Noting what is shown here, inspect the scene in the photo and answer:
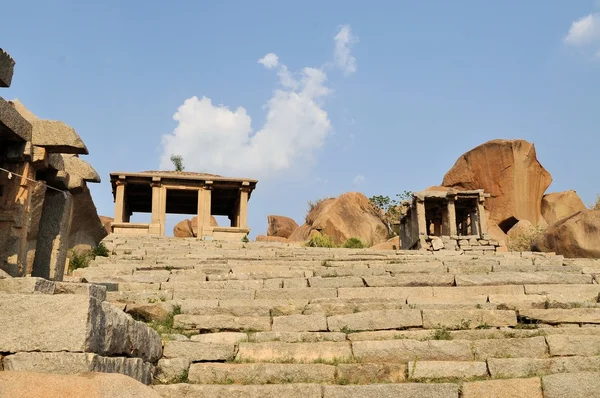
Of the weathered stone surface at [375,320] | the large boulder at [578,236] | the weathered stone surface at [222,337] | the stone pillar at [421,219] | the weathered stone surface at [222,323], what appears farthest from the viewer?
the stone pillar at [421,219]

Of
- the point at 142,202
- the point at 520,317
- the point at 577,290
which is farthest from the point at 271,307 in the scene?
the point at 142,202

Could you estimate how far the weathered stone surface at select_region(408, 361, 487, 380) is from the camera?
5719 mm

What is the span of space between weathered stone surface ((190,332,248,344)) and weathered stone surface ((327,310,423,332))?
1160 mm

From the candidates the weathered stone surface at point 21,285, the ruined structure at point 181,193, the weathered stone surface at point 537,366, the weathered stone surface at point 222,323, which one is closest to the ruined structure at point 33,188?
the weathered stone surface at point 222,323

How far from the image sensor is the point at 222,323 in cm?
695

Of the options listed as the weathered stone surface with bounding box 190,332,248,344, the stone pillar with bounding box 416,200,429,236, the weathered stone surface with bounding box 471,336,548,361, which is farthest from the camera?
the stone pillar with bounding box 416,200,429,236

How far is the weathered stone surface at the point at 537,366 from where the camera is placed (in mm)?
5738

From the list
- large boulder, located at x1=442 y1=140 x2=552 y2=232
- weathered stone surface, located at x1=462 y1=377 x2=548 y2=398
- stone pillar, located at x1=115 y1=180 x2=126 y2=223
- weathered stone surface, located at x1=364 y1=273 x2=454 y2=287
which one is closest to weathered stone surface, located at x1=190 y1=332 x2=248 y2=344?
weathered stone surface, located at x1=462 y1=377 x2=548 y2=398

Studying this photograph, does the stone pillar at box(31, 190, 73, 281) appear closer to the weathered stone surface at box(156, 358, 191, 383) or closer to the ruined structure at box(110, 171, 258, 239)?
the weathered stone surface at box(156, 358, 191, 383)

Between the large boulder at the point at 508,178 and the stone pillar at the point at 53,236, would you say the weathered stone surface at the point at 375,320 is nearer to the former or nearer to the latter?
the stone pillar at the point at 53,236

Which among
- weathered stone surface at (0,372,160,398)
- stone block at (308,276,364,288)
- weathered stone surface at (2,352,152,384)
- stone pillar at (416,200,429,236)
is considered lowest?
weathered stone surface at (0,372,160,398)

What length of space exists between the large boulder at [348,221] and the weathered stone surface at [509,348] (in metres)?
27.1

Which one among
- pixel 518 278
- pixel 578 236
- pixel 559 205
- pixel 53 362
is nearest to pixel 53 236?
pixel 53 362

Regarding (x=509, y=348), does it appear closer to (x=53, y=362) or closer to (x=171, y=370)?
(x=171, y=370)
